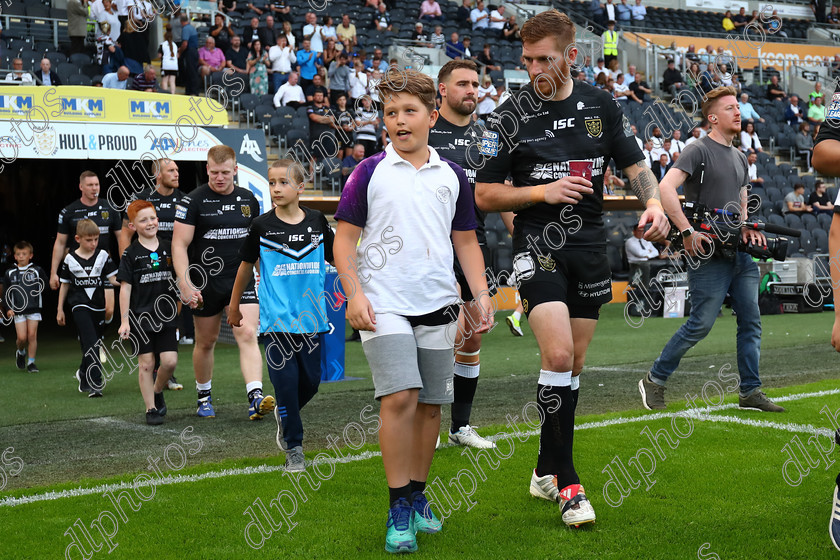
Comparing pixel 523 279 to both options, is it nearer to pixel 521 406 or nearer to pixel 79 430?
pixel 521 406

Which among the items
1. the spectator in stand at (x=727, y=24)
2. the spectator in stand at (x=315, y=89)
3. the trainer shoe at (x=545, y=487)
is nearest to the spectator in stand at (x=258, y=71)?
the spectator in stand at (x=315, y=89)

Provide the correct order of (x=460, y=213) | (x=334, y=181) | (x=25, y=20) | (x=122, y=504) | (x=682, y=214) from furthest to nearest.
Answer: (x=25, y=20) < (x=334, y=181) < (x=682, y=214) < (x=122, y=504) < (x=460, y=213)

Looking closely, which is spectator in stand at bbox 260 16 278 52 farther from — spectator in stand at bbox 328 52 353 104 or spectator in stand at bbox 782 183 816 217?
spectator in stand at bbox 782 183 816 217

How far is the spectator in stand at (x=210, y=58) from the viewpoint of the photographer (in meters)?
16.8

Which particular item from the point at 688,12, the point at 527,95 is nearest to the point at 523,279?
the point at 527,95

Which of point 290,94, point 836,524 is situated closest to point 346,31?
point 290,94

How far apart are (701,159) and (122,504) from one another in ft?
14.2

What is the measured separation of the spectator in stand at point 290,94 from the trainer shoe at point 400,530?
14.2 m

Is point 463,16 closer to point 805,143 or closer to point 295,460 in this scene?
point 805,143

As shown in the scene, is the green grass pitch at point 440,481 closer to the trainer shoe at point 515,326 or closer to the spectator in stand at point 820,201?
the trainer shoe at point 515,326

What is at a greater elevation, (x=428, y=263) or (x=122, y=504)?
(x=428, y=263)

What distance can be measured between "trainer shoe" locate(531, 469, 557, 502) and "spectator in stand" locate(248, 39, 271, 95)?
46.4 feet

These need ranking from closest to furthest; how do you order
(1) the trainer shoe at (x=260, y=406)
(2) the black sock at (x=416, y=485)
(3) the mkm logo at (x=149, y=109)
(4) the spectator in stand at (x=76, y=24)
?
1. (2) the black sock at (x=416, y=485)
2. (1) the trainer shoe at (x=260, y=406)
3. (3) the mkm logo at (x=149, y=109)
4. (4) the spectator in stand at (x=76, y=24)

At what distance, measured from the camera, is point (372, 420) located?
648 centimetres
